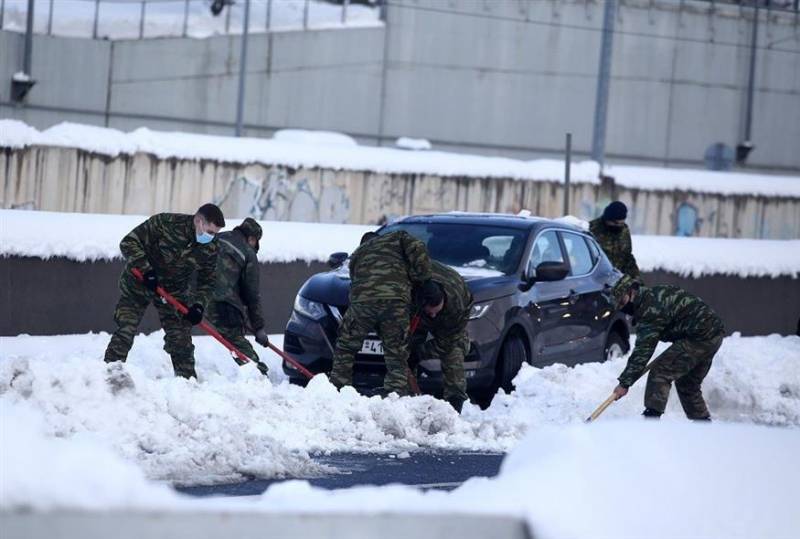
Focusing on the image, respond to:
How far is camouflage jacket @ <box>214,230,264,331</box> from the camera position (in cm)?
1429

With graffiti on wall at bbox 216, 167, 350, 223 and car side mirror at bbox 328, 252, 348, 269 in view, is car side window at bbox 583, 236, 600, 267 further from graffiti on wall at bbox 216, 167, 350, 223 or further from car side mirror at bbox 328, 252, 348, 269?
graffiti on wall at bbox 216, 167, 350, 223

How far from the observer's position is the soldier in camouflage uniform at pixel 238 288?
14281 mm

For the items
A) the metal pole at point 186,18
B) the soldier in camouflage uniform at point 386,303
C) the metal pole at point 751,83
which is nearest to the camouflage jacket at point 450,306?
the soldier in camouflage uniform at point 386,303

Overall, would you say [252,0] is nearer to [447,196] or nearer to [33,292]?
[447,196]

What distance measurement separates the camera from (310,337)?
13336mm

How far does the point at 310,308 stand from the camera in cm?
1342

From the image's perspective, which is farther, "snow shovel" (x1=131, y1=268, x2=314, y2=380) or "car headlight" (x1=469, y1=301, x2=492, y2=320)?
"car headlight" (x1=469, y1=301, x2=492, y2=320)

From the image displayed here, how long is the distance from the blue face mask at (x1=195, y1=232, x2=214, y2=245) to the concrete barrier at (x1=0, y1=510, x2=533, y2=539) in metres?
8.77

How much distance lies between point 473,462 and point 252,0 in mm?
37755

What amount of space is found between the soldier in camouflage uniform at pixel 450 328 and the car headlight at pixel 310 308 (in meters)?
1.02

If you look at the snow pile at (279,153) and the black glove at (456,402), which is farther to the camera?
the snow pile at (279,153)

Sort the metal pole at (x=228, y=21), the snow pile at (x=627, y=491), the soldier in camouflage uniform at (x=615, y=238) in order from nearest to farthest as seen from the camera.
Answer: the snow pile at (x=627, y=491) → the soldier in camouflage uniform at (x=615, y=238) → the metal pole at (x=228, y=21)

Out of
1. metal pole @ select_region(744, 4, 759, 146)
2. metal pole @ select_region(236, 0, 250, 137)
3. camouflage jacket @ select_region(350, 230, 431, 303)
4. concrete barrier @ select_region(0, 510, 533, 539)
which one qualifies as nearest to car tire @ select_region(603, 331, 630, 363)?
camouflage jacket @ select_region(350, 230, 431, 303)

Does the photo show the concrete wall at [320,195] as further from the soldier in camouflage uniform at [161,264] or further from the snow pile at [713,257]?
the soldier in camouflage uniform at [161,264]
